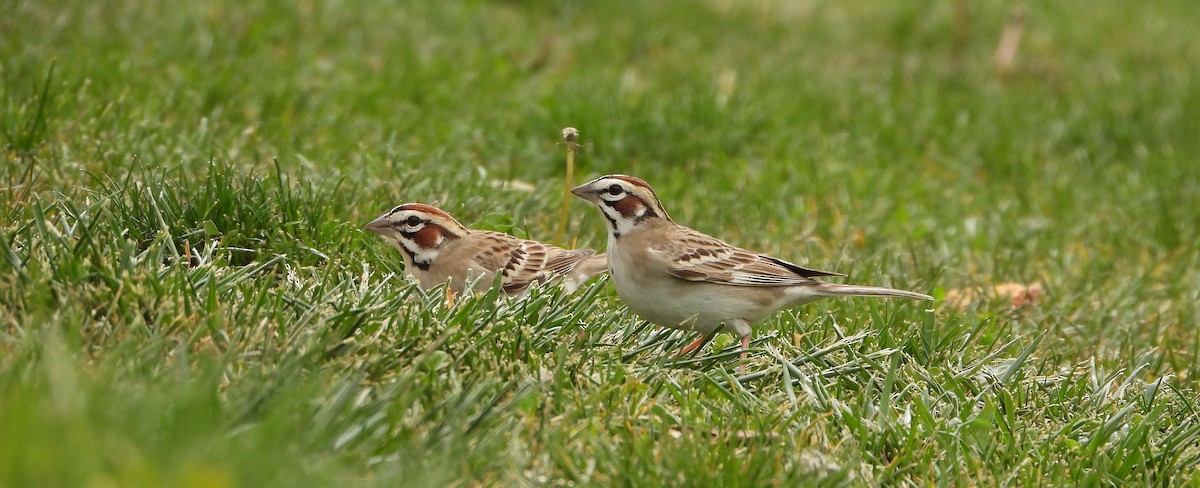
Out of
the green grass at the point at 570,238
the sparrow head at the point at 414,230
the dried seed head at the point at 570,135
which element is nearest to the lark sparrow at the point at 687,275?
the green grass at the point at 570,238

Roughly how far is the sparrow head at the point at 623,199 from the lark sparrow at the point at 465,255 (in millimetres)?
373

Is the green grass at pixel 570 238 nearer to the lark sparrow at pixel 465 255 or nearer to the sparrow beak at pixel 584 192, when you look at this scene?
the lark sparrow at pixel 465 255

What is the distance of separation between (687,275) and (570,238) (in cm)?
178

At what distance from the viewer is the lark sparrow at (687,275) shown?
5.52 m

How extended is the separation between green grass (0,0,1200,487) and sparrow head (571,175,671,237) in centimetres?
45

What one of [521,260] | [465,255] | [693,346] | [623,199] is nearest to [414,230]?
[465,255]

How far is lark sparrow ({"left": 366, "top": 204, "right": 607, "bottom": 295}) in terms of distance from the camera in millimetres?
6039

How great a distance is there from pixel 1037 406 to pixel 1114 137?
6.08 m

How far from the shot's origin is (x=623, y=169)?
875cm

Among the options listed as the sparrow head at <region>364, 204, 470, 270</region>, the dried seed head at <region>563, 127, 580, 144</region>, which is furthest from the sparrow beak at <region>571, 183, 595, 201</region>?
the sparrow head at <region>364, 204, 470, 270</region>

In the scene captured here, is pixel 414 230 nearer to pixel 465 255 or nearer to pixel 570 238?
pixel 465 255

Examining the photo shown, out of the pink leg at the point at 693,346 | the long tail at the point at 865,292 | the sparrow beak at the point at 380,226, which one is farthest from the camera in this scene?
the sparrow beak at the point at 380,226

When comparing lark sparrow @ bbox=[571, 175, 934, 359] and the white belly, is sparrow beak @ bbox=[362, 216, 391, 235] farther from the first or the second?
the white belly

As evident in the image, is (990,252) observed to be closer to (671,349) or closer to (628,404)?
(671,349)
